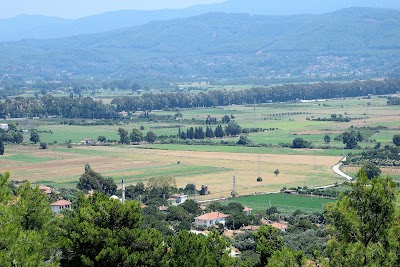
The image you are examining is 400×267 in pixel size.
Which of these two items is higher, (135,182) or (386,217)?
(386,217)

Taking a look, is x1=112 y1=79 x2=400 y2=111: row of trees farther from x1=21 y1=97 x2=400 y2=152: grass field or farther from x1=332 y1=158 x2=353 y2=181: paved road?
x1=332 y1=158 x2=353 y2=181: paved road

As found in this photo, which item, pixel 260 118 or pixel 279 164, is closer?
pixel 279 164

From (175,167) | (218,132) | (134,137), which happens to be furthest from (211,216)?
(218,132)

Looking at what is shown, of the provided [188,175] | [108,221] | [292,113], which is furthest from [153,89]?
[108,221]

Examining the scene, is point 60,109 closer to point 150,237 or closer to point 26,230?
point 26,230

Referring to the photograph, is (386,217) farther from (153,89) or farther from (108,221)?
(153,89)


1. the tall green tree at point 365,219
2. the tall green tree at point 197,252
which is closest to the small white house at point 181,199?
the tall green tree at point 197,252
